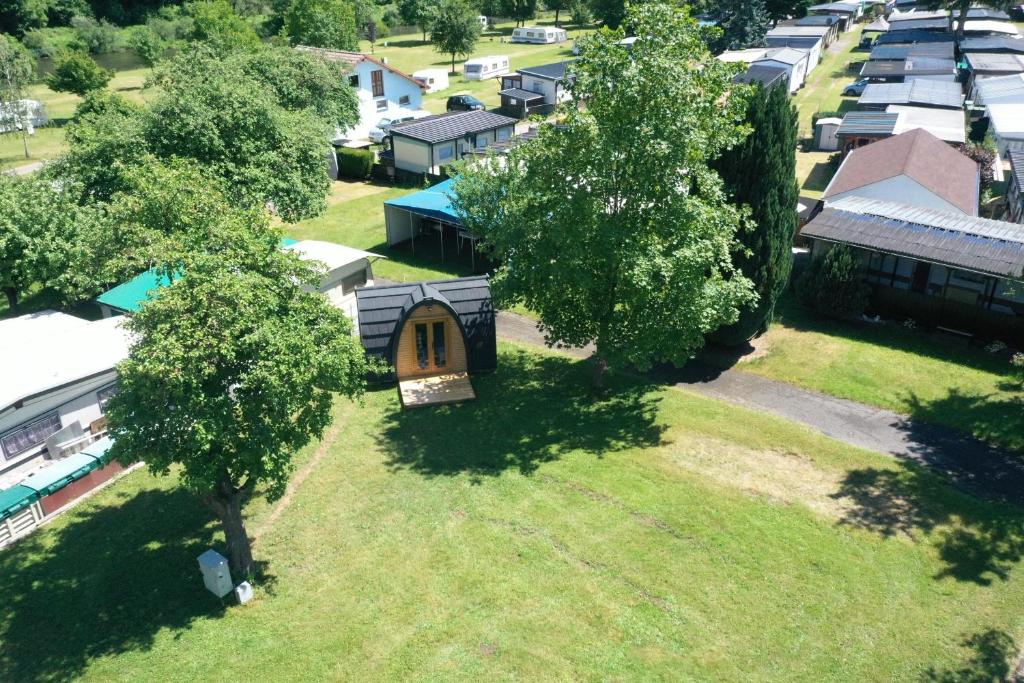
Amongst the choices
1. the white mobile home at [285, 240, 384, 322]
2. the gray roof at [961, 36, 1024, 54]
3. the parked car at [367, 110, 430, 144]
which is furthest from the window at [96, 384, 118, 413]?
the gray roof at [961, 36, 1024, 54]

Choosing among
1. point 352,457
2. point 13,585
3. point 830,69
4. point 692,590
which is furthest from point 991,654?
point 830,69

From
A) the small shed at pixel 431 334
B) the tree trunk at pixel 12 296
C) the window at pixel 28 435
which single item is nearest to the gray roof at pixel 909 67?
the small shed at pixel 431 334

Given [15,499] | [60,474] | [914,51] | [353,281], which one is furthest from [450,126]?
[914,51]

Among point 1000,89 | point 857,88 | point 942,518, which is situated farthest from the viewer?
point 857,88

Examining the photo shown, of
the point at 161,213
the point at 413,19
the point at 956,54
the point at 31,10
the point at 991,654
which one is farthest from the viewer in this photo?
the point at 413,19

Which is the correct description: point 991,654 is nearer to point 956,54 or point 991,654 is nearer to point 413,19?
point 956,54

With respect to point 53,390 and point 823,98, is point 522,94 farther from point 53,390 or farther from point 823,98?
point 53,390
